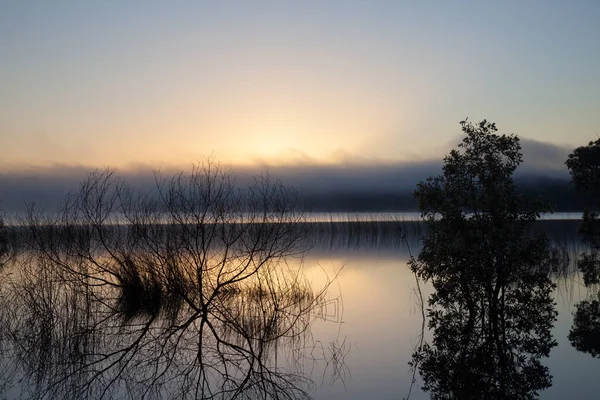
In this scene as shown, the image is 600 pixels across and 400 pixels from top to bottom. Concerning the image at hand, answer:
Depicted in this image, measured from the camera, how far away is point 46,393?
6.42 metres

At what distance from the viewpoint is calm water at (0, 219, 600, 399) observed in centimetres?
671

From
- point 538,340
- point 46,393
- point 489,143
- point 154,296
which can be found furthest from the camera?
point 154,296

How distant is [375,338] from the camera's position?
944cm

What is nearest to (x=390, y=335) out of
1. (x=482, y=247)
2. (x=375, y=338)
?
(x=375, y=338)

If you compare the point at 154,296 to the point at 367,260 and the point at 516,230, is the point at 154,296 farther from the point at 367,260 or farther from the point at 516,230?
the point at 367,260

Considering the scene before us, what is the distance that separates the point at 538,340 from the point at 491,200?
2770mm

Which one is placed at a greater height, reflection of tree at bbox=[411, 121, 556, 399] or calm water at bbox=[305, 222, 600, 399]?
reflection of tree at bbox=[411, 121, 556, 399]

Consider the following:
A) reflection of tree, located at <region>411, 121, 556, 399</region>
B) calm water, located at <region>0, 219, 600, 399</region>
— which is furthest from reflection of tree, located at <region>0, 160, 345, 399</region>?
reflection of tree, located at <region>411, 121, 556, 399</region>

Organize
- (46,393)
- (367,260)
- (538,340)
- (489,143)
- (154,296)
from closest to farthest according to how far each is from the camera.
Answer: (46,393) → (538,340) → (489,143) → (154,296) → (367,260)

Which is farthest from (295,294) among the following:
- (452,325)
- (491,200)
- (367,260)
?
(367,260)

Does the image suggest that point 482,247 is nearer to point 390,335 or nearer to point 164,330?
point 390,335

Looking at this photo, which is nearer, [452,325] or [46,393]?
[46,393]

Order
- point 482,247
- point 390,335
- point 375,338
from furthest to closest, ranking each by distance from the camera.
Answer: point 482,247 → point 390,335 → point 375,338

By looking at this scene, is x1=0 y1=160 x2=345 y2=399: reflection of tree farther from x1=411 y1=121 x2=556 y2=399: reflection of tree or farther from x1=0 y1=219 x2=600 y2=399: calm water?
x1=411 y1=121 x2=556 y2=399: reflection of tree
